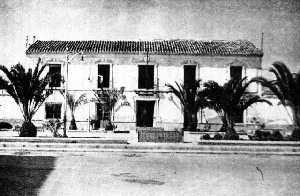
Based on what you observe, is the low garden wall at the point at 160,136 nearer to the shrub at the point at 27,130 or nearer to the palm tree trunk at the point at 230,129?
the palm tree trunk at the point at 230,129

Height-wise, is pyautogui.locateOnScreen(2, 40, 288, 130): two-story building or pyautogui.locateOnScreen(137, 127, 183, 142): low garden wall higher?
pyautogui.locateOnScreen(2, 40, 288, 130): two-story building

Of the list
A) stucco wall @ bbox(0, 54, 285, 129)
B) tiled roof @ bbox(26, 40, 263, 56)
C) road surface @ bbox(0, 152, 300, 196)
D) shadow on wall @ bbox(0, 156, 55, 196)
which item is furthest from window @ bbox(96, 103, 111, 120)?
shadow on wall @ bbox(0, 156, 55, 196)

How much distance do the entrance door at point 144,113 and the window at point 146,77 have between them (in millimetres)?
1027

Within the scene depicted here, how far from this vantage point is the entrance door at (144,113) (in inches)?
867

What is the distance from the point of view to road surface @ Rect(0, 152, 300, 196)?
577cm

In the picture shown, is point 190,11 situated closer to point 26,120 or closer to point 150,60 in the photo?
point 26,120

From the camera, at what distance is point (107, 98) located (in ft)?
69.6

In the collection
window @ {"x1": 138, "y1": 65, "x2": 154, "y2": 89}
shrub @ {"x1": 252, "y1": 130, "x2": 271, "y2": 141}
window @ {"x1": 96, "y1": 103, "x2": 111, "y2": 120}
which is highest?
window @ {"x1": 138, "y1": 65, "x2": 154, "y2": 89}

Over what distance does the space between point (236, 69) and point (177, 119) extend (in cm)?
472

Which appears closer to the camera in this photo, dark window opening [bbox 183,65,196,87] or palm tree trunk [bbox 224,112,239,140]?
palm tree trunk [bbox 224,112,239,140]

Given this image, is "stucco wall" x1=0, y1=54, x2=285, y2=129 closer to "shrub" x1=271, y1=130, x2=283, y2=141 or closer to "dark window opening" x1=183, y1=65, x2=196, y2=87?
"dark window opening" x1=183, y1=65, x2=196, y2=87

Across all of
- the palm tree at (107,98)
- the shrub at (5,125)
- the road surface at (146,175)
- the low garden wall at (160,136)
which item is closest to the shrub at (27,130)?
the low garden wall at (160,136)

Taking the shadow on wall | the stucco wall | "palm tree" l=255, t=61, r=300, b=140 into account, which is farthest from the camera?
the stucco wall

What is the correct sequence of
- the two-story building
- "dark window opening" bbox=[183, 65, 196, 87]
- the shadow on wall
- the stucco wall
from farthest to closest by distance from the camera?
1. "dark window opening" bbox=[183, 65, 196, 87]
2. the two-story building
3. the stucco wall
4. the shadow on wall
